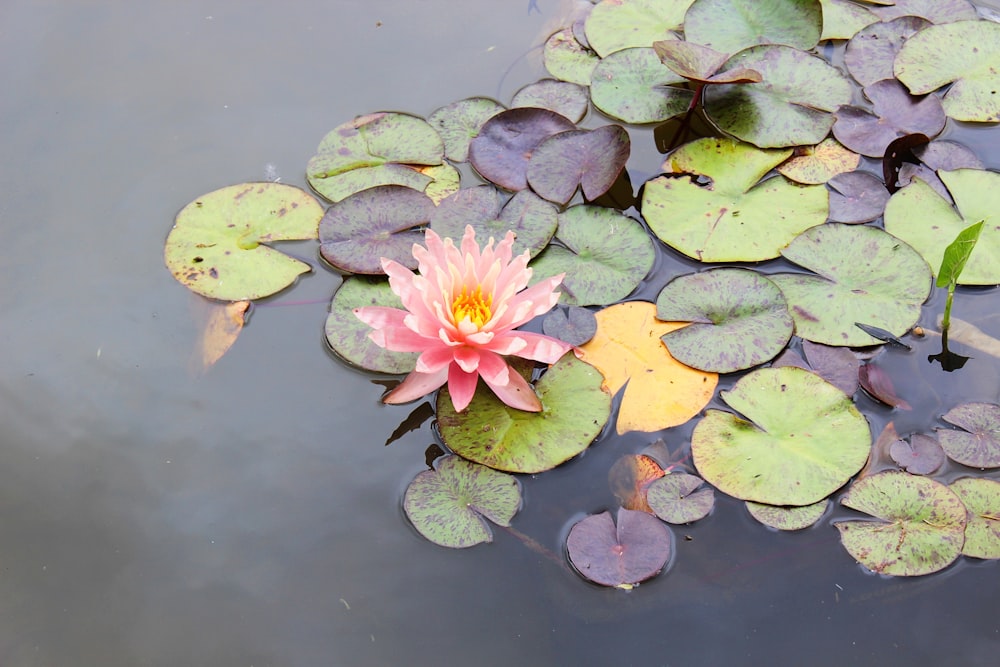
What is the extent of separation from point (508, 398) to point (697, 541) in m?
0.72

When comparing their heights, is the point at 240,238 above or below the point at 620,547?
above

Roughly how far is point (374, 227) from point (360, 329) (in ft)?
1.48

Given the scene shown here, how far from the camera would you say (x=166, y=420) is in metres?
2.60

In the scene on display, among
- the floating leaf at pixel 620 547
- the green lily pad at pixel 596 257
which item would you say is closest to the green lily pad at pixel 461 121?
the green lily pad at pixel 596 257

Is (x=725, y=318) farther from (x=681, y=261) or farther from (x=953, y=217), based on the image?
(x=953, y=217)

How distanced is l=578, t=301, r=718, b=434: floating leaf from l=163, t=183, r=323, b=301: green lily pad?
1.17 metres

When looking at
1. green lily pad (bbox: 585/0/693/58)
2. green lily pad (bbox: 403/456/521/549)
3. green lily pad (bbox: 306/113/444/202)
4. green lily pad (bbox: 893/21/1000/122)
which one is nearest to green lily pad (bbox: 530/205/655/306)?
green lily pad (bbox: 306/113/444/202)

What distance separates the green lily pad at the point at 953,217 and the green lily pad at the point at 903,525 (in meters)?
0.94

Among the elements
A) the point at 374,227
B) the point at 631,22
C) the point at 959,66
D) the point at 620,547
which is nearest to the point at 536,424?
the point at 620,547

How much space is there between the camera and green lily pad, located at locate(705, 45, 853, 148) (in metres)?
3.20

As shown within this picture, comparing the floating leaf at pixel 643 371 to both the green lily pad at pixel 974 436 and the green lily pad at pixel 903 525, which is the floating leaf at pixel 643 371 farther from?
the green lily pad at pixel 974 436

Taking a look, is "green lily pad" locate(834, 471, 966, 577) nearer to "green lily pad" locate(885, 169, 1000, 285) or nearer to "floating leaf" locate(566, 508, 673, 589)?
"floating leaf" locate(566, 508, 673, 589)

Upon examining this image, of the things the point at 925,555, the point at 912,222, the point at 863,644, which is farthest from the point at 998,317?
the point at 863,644

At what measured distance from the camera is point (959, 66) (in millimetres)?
3455
